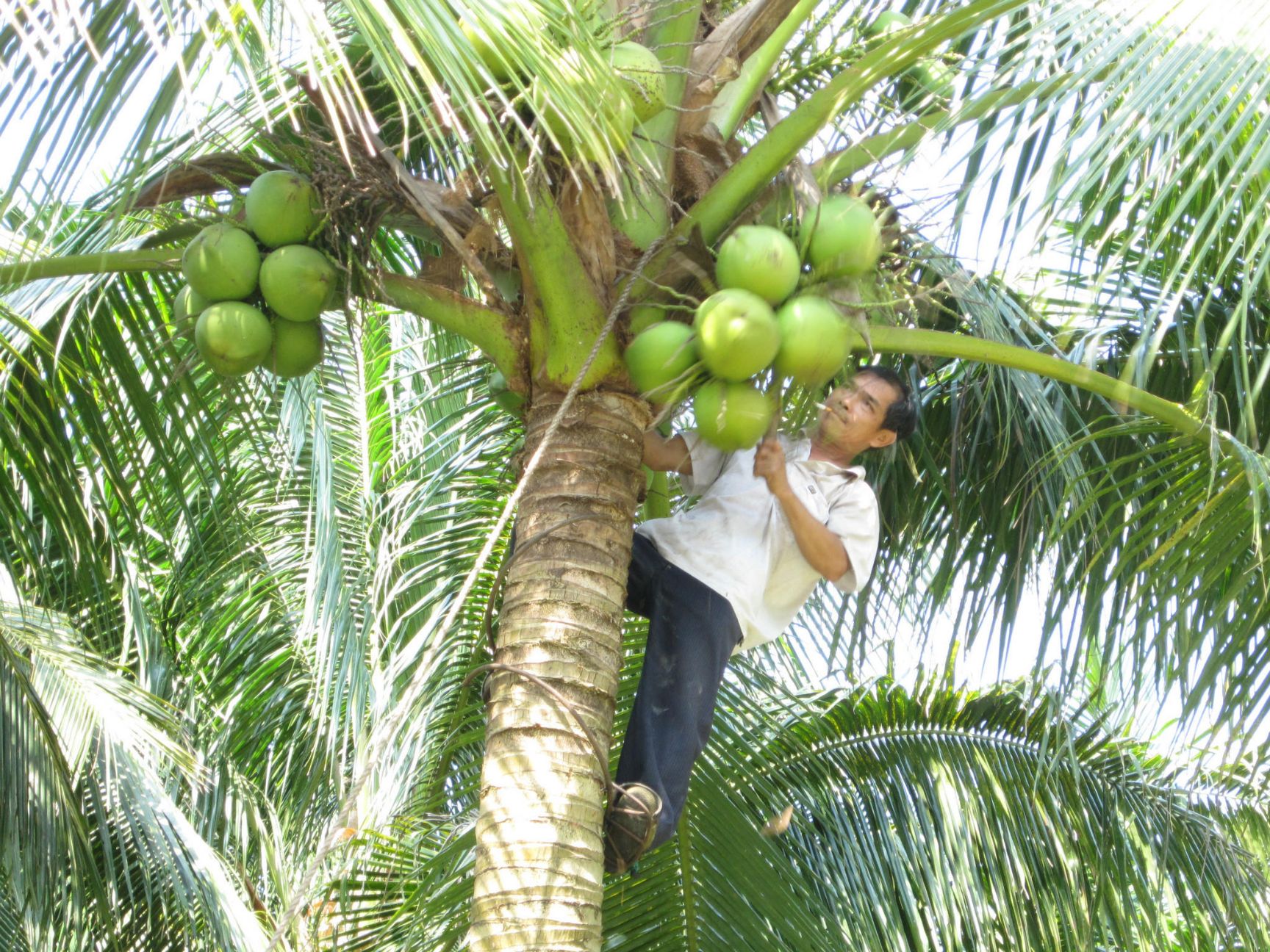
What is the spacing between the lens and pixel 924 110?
3.31 metres

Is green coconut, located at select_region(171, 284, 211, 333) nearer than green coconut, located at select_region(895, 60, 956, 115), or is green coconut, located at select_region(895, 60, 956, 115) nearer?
green coconut, located at select_region(171, 284, 211, 333)

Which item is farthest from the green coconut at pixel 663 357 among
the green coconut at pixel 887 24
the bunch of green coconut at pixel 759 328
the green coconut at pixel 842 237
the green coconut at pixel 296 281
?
the green coconut at pixel 887 24

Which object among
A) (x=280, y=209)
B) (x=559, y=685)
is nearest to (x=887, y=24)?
(x=280, y=209)

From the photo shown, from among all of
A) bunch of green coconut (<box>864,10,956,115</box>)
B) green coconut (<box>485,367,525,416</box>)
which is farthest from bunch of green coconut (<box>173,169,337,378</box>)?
bunch of green coconut (<box>864,10,956,115</box>)

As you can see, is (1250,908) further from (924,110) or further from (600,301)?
(600,301)

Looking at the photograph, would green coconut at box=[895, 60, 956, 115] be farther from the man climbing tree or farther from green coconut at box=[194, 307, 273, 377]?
green coconut at box=[194, 307, 273, 377]

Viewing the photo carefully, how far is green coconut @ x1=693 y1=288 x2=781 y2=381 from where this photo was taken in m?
2.29

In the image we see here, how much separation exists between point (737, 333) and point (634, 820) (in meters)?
0.90

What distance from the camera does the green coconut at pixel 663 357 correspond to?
2.43m

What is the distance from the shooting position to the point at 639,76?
2.46 metres

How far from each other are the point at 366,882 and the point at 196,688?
5.44ft

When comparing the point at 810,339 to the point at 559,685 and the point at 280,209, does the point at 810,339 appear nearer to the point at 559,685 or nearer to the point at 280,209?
the point at 559,685

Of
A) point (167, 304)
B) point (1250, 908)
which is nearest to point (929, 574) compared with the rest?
point (1250, 908)

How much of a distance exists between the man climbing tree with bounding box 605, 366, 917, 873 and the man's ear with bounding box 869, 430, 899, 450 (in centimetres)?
4
